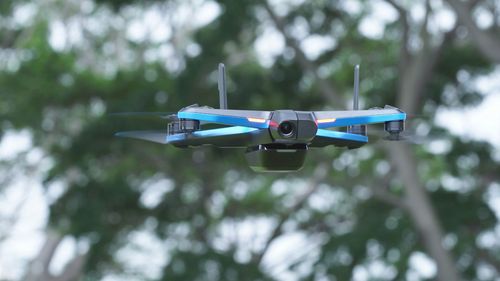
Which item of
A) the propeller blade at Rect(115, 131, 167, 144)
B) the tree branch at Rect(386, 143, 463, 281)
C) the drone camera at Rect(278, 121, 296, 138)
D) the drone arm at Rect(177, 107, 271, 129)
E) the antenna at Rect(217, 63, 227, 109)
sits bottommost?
the tree branch at Rect(386, 143, 463, 281)

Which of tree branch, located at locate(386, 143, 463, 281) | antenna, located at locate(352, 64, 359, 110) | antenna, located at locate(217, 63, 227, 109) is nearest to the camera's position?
antenna, located at locate(217, 63, 227, 109)

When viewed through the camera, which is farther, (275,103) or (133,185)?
(133,185)

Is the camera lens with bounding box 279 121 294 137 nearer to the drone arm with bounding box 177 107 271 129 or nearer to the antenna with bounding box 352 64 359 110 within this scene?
the drone arm with bounding box 177 107 271 129

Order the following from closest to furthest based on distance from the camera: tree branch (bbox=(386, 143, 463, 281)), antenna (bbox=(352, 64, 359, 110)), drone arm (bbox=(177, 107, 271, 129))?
drone arm (bbox=(177, 107, 271, 129)), antenna (bbox=(352, 64, 359, 110)), tree branch (bbox=(386, 143, 463, 281))

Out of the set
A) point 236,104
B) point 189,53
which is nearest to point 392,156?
point 236,104

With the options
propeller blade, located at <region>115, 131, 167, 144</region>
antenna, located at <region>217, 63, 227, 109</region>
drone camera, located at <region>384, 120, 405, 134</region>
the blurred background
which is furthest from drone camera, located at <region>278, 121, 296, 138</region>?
the blurred background

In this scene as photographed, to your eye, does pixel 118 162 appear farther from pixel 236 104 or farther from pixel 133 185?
pixel 236 104

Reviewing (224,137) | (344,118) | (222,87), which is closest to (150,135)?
(222,87)

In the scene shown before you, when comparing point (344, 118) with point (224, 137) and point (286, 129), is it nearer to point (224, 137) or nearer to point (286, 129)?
point (286, 129)
